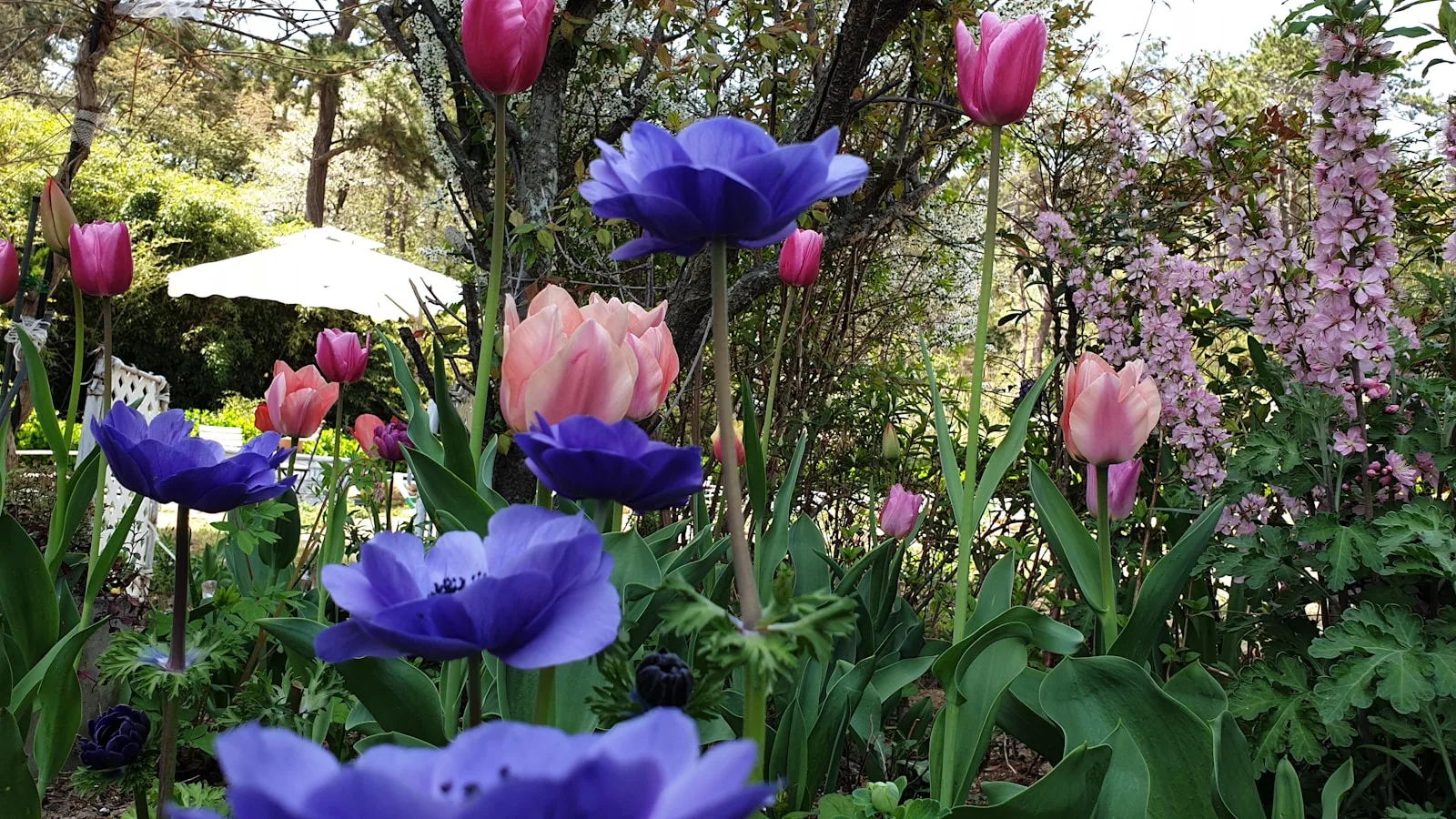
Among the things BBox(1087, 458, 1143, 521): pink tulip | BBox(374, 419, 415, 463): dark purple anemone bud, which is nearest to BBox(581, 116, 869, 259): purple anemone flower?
BBox(1087, 458, 1143, 521): pink tulip

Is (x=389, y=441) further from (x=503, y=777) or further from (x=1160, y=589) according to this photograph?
(x=503, y=777)

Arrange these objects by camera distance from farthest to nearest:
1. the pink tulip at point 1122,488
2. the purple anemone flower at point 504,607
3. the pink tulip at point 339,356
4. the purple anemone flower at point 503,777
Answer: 1. the pink tulip at point 339,356
2. the pink tulip at point 1122,488
3. the purple anemone flower at point 504,607
4. the purple anemone flower at point 503,777

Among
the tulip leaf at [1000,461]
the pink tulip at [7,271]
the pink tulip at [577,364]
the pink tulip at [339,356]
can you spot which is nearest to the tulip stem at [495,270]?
the pink tulip at [577,364]

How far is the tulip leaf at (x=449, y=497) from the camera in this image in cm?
89

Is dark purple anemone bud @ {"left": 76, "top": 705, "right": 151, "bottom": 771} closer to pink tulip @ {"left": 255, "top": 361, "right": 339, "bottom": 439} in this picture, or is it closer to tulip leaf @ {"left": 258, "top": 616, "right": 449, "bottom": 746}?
tulip leaf @ {"left": 258, "top": 616, "right": 449, "bottom": 746}

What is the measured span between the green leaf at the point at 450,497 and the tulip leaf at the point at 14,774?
0.55 meters

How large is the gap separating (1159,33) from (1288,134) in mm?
1816

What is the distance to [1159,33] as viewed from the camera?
3445 mm

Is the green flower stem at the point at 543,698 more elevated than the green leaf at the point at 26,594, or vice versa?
the green flower stem at the point at 543,698

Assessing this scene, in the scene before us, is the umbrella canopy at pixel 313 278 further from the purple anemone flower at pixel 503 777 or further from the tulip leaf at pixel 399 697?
the purple anemone flower at pixel 503 777

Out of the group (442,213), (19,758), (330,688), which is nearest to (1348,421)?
(330,688)

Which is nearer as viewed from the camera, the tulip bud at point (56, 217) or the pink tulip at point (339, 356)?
the tulip bud at point (56, 217)

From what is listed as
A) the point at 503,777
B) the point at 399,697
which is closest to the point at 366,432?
the point at 399,697

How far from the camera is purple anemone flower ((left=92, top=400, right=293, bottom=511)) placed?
84 cm
